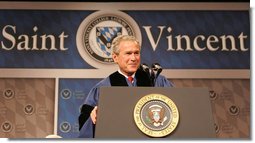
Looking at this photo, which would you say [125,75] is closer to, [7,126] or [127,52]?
[127,52]

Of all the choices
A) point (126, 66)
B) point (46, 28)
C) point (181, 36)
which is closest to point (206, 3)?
point (181, 36)

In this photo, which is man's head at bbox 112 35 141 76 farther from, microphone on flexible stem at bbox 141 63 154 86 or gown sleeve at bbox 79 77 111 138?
microphone on flexible stem at bbox 141 63 154 86

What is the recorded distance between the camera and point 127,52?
1711 mm

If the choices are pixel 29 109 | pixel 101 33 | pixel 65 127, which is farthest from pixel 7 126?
pixel 101 33

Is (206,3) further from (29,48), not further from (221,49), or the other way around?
(29,48)

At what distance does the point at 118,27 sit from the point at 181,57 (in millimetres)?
632

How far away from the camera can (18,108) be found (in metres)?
3.67

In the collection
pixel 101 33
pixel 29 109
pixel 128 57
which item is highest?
pixel 101 33

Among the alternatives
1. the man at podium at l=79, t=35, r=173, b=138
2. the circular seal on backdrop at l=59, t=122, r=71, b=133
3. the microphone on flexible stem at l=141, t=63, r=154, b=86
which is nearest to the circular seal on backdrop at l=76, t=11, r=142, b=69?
the circular seal on backdrop at l=59, t=122, r=71, b=133

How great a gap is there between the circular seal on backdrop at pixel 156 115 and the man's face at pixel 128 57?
0.59 m

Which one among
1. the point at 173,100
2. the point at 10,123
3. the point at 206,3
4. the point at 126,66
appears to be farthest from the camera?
the point at 206,3

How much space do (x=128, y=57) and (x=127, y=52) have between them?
0.07 ft

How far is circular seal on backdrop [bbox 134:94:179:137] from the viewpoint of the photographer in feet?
3.57

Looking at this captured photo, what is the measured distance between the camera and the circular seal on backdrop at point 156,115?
1.09 m
